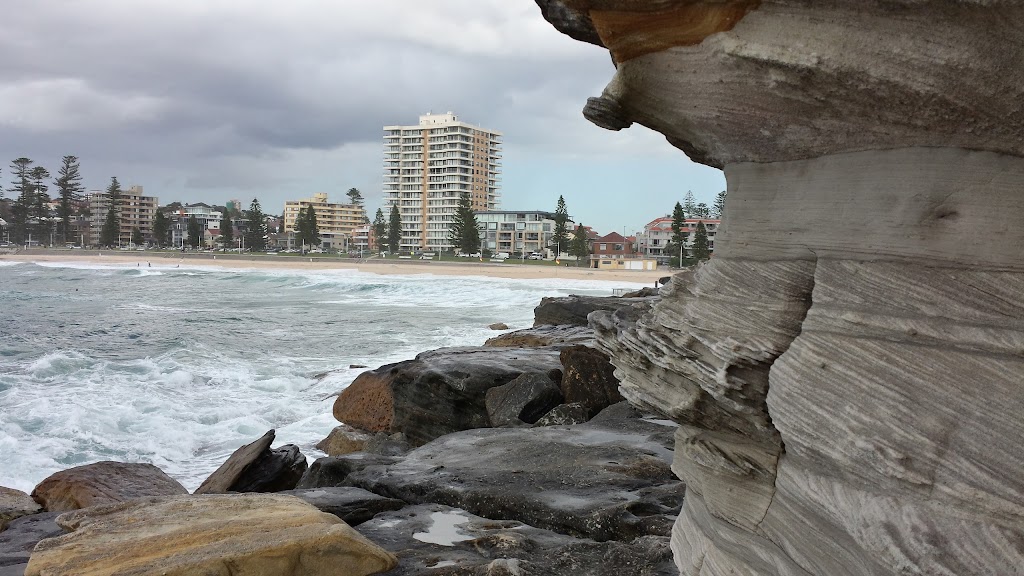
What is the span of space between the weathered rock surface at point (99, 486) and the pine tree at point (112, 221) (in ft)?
386

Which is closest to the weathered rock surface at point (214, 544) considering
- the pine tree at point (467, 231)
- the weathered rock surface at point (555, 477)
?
the weathered rock surface at point (555, 477)

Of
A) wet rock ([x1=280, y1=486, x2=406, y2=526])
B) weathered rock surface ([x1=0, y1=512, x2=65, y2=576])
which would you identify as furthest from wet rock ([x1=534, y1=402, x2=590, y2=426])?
weathered rock surface ([x1=0, y1=512, x2=65, y2=576])

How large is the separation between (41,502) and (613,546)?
5.73m

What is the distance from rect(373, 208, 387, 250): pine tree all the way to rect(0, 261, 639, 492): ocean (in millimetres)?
65029

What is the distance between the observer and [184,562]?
13.1 ft

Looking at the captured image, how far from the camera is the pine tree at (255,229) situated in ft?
368

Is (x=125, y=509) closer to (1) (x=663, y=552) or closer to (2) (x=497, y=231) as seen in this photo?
(1) (x=663, y=552)

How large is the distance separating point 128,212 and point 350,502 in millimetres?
150401

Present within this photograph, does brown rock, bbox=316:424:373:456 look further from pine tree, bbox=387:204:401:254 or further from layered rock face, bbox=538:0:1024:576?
pine tree, bbox=387:204:401:254

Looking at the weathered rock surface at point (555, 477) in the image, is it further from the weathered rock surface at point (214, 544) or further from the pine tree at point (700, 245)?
the pine tree at point (700, 245)

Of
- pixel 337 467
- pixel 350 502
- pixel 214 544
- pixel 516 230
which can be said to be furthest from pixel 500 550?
pixel 516 230

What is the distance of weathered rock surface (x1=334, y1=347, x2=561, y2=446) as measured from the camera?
387 inches

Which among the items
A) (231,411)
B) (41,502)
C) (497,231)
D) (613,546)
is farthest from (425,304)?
(497,231)

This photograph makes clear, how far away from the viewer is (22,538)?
6.01 m
